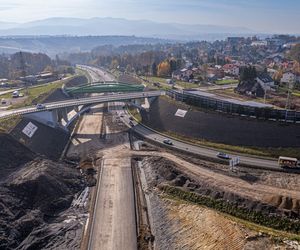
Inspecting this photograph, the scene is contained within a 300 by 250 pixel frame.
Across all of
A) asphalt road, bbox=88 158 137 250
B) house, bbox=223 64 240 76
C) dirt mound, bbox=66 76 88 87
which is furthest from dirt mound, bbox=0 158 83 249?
house, bbox=223 64 240 76

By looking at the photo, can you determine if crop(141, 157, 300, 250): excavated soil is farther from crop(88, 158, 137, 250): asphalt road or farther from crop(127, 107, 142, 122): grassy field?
crop(127, 107, 142, 122): grassy field

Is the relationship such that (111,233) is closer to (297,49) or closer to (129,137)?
(129,137)

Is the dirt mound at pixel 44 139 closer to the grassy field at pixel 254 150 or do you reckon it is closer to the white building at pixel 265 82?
the grassy field at pixel 254 150

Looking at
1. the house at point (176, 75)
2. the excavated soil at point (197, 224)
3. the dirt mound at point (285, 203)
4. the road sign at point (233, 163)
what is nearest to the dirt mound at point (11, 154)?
the excavated soil at point (197, 224)

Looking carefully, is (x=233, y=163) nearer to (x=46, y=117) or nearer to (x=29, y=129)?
(x=29, y=129)

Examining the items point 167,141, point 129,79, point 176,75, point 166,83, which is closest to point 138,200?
point 167,141
